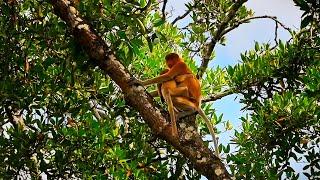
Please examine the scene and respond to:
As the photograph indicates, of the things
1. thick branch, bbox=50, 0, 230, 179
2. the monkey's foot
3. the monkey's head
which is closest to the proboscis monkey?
the monkey's head

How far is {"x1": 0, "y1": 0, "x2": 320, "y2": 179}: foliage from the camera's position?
16.9 ft

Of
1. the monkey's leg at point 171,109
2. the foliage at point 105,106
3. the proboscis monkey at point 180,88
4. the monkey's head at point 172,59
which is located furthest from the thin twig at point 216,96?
the monkey's leg at point 171,109

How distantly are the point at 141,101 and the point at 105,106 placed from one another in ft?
7.79

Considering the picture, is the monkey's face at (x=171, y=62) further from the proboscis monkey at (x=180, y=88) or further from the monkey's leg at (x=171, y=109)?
the monkey's leg at (x=171, y=109)

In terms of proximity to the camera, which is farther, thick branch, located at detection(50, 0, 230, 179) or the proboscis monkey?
the proboscis monkey

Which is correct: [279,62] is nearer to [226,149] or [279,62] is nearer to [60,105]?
[226,149]

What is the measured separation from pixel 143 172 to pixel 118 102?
0.89 meters

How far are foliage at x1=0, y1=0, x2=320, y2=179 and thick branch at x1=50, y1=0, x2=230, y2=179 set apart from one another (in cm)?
19

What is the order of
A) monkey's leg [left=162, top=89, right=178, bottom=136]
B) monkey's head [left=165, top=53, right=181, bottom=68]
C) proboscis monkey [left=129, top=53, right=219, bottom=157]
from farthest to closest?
monkey's head [left=165, top=53, right=181, bottom=68], proboscis monkey [left=129, top=53, right=219, bottom=157], monkey's leg [left=162, top=89, right=178, bottom=136]

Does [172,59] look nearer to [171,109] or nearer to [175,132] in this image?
[171,109]

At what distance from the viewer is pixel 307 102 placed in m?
6.10

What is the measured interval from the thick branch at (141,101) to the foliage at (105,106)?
19 centimetres

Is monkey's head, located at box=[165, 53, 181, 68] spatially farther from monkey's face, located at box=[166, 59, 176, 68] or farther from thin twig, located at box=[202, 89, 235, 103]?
thin twig, located at box=[202, 89, 235, 103]

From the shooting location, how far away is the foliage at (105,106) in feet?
16.9
